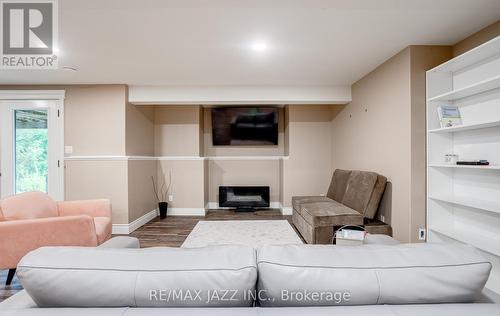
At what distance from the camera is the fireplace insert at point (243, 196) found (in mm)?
5449

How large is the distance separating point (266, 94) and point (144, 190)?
2.80 metres

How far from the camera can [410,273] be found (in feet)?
2.75

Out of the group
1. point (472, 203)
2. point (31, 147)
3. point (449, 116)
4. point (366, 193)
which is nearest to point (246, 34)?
point (449, 116)

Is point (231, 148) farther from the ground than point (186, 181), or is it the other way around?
point (231, 148)

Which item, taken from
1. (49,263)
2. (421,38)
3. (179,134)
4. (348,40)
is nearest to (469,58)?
(421,38)

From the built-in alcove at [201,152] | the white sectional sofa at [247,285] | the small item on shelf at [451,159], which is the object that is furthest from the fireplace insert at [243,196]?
the white sectional sofa at [247,285]

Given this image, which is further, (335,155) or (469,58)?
(335,155)

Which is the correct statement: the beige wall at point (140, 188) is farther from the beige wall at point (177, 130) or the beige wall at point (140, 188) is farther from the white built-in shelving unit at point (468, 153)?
the white built-in shelving unit at point (468, 153)

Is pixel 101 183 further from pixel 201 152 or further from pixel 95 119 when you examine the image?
pixel 201 152

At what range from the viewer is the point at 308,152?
525cm

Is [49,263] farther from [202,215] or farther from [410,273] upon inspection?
[202,215]

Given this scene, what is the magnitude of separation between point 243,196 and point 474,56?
14.0 feet

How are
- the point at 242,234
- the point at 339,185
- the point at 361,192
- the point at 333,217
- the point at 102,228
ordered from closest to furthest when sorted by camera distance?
the point at 102,228
the point at 333,217
the point at 361,192
the point at 242,234
the point at 339,185

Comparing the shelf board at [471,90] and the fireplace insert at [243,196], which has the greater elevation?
the shelf board at [471,90]
